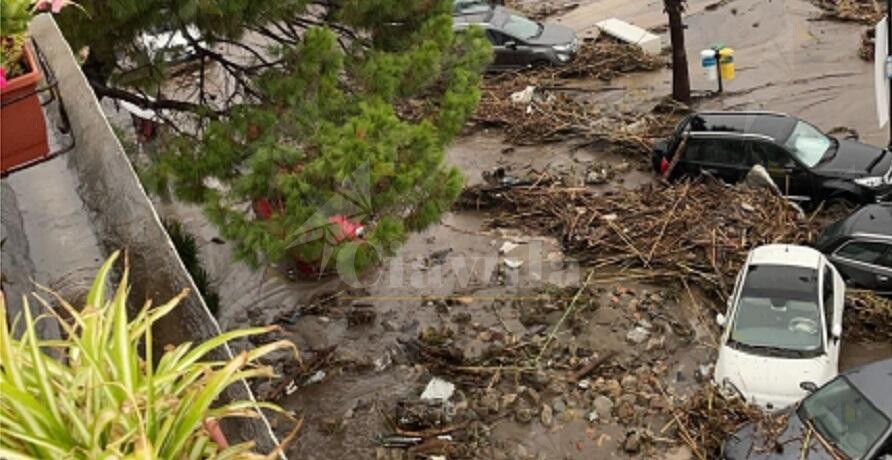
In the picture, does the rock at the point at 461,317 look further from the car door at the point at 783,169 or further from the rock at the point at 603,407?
the car door at the point at 783,169

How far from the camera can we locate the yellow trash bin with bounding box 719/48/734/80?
52.3ft

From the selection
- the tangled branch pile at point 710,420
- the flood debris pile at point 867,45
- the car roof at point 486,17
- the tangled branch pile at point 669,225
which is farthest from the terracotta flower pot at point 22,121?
the flood debris pile at point 867,45

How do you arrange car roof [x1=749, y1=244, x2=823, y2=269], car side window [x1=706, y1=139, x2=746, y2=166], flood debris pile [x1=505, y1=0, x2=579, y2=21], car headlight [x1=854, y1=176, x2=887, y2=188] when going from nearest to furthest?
car roof [x1=749, y1=244, x2=823, y2=269] < car headlight [x1=854, y1=176, x2=887, y2=188] < car side window [x1=706, y1=139, x2=746, y2=166] < flood debris pile [x1=505, y1=0, x2=579, y2=21]

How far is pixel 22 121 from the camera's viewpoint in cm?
481

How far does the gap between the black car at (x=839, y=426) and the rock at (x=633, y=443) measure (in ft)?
3.11

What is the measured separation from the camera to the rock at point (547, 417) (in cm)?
989

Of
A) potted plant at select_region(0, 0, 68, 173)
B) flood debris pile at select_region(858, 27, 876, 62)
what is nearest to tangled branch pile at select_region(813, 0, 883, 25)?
flood debris pile at select_region(858, 27, 876, 62)

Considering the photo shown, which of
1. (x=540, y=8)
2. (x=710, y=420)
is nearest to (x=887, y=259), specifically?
(x=710, y=420)

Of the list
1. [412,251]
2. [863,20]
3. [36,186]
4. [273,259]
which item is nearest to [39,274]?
[36,186]

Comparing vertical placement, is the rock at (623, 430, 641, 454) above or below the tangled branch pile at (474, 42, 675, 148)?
below

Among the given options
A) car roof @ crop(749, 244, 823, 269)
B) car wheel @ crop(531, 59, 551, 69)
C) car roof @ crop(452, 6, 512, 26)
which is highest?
car roof @ crop(452, 6, 512, 26)

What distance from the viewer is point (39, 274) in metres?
5.52

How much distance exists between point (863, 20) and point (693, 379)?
11.0 meters

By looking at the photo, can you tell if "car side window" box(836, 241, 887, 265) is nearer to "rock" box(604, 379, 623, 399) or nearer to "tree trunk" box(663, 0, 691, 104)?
"rock" box(604, 379, 623, 399)
